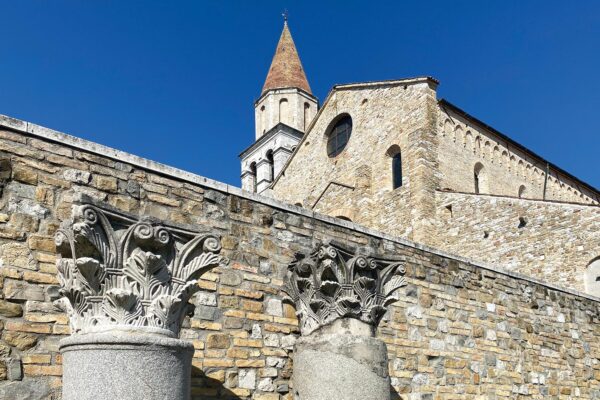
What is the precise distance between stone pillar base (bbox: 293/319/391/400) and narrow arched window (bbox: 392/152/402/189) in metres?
13.3

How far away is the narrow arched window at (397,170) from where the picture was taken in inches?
749

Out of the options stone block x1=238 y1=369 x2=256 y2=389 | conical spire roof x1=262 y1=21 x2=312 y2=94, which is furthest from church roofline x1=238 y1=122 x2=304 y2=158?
stone block x1=238 y1=369 x2=256 y2=389

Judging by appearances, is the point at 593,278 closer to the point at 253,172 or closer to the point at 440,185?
the point at 440,185

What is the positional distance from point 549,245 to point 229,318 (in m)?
10.5

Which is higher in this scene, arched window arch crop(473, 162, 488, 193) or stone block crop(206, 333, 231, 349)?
arched window arch crop(473, 162, 488, 193)

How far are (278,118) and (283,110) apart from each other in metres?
0.45

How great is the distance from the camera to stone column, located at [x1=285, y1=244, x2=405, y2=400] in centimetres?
562

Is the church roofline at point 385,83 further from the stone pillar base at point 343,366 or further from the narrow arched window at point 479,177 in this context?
A: the stone pillar base at point 343,366

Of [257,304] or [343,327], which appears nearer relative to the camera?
[343,327]

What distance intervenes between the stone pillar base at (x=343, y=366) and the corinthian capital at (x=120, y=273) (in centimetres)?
182

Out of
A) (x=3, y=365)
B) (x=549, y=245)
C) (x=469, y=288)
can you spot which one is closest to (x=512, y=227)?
(x=549, y=245)

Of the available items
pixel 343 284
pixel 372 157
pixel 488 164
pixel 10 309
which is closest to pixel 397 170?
→ pixel 372 157

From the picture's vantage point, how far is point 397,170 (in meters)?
19.2

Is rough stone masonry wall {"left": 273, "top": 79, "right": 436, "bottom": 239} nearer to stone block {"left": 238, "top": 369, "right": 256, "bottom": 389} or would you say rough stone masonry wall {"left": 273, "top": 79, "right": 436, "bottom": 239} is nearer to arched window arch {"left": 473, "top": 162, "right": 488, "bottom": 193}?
arched window arch {"left": 473, "top": 162, "right": 488, "bottom": 193}
